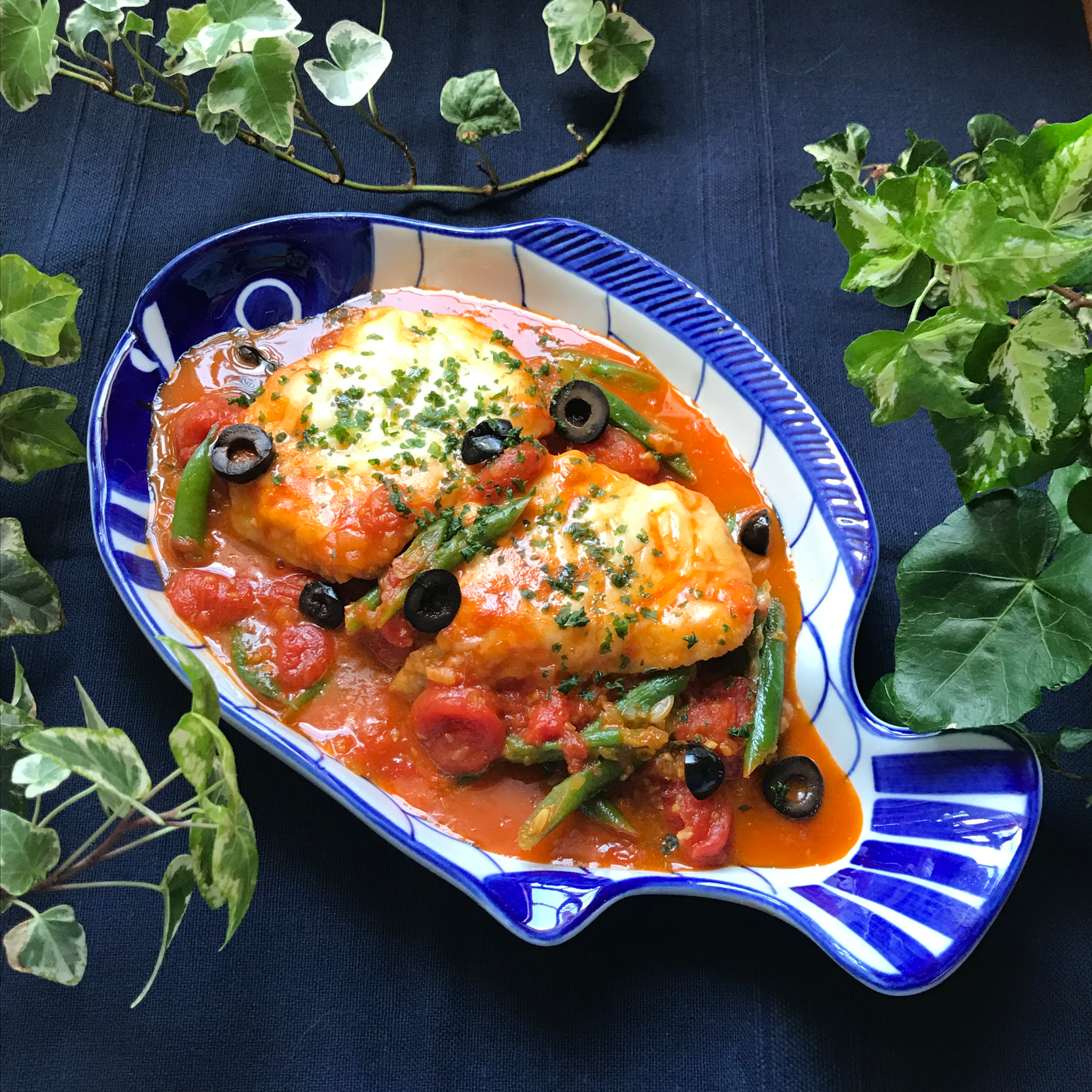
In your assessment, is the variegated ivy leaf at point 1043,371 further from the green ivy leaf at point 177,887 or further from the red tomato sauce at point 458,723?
the green ivy leaf at point 177,887

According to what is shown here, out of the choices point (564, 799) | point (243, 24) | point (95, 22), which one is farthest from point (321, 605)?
point (95, 22)

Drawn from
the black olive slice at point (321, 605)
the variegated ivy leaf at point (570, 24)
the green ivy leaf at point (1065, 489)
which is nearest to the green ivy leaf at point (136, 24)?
the variegated ivy leaf at point (570, 24)

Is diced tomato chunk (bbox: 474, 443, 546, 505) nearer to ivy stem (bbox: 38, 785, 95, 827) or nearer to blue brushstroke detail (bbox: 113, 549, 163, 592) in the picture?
blue brushstroke detail (bbox: 113, 549, 163, 592)

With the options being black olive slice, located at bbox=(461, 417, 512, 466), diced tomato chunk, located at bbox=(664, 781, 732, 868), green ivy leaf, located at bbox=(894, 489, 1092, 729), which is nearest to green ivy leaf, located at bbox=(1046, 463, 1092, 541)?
green ivy leaf, located at bbox=(894, 489, 1092, 729)

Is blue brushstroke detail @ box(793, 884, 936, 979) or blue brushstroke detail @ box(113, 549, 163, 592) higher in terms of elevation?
blue brushstroke detail @ box(113, 549, 163, 592)

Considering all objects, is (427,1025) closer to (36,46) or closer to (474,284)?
(474,284)

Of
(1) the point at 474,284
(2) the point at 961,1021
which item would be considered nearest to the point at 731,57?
(1) the point at 474,284

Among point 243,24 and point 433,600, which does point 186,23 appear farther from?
point 433,600
